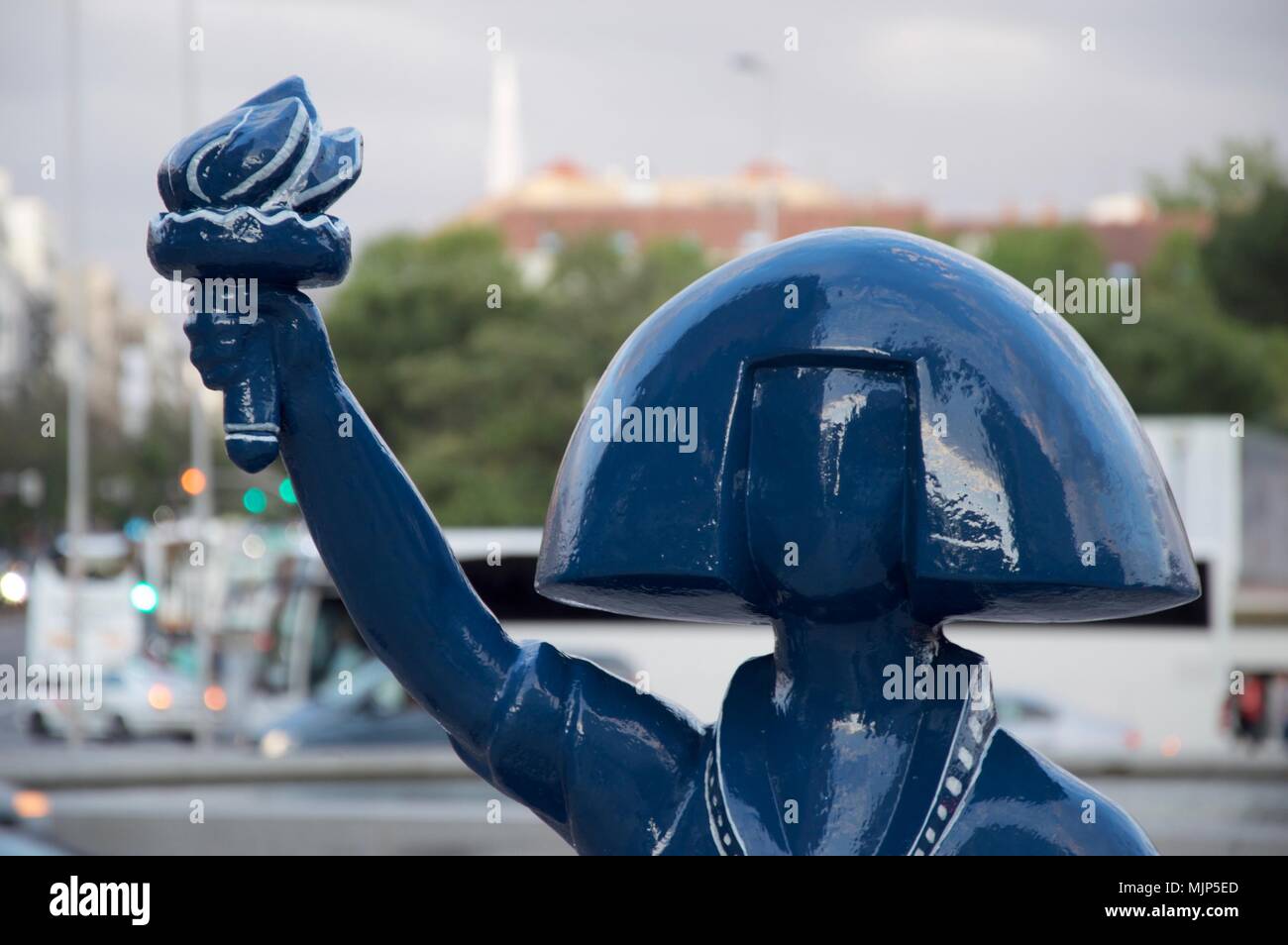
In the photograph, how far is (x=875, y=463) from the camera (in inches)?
76.7

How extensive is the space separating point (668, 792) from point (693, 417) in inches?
17.7

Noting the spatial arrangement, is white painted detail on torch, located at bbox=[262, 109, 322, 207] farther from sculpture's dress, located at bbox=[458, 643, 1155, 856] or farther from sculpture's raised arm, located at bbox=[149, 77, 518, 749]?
sculpture's dress, located at bbox=[458, 643, 1155, 856]

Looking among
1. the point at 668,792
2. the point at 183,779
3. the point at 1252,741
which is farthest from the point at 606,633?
the point at 668,792

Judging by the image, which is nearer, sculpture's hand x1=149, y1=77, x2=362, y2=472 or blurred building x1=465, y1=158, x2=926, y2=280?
sculpture's hand x1=149, y1=77, x2=362, y2=472

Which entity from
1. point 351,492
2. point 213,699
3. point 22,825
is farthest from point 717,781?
point 213,699

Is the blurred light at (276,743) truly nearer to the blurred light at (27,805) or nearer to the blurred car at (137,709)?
the blurred car at (137,709)

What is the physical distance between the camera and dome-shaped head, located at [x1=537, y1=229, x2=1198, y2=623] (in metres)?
1.90

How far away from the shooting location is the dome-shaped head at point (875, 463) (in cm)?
190

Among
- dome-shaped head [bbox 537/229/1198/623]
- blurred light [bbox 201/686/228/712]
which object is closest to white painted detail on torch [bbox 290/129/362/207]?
dome-shaped head [bbox 537/229/1198/623]

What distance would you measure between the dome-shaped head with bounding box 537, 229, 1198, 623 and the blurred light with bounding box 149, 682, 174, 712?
20.5m

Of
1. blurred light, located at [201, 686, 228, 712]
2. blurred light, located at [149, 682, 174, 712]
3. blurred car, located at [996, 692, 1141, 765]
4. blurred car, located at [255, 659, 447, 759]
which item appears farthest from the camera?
blurred light, located at [149, 682, 174, 712]

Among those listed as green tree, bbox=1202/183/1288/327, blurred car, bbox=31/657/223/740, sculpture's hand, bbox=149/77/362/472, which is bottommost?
blurred car, bbox=31/657/223/740
